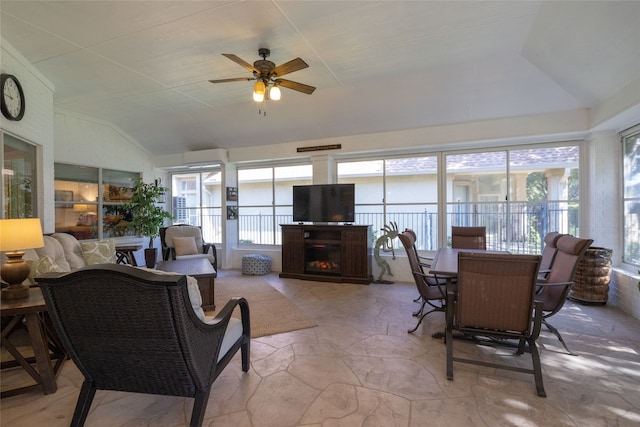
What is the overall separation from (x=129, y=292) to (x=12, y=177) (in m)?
3.23

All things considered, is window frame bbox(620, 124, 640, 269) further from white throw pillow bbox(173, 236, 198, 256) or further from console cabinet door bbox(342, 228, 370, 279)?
white throw pillow bbox(173, 236, 198, 256)

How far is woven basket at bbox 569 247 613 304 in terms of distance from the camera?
3645 millimetres

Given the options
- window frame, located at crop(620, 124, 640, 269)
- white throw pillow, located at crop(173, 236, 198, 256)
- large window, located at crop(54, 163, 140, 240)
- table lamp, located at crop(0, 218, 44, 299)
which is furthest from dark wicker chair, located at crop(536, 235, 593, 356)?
large window, located at crop(54, 163, 140, 240)

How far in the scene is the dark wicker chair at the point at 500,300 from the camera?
2035 millimetres

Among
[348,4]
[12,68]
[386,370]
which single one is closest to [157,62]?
[12,68]

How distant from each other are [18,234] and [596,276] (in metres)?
6.09

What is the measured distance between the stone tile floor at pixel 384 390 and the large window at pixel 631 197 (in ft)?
4.28

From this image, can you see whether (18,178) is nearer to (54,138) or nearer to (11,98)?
(11,98)

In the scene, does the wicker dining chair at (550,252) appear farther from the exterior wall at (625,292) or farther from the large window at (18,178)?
the large window at (18,178)

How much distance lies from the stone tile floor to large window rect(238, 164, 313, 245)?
363 centimetres

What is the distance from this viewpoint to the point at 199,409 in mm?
1557

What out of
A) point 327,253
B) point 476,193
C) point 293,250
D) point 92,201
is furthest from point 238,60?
point 92,201

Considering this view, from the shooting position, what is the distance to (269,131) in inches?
218

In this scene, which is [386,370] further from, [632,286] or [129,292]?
[632,286]
